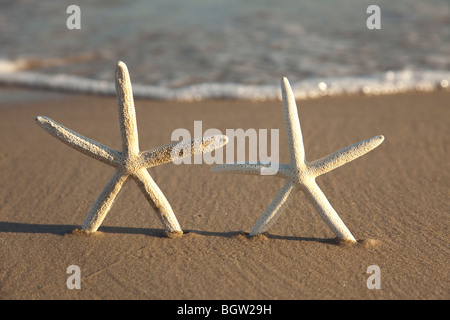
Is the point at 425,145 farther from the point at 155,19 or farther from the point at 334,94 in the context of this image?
the point at 155,19

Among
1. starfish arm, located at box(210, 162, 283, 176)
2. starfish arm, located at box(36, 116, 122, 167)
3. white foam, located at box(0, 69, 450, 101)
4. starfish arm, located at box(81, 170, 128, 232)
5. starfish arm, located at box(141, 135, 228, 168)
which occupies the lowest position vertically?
starfish arm, located at box(81, 170, 128, 232)

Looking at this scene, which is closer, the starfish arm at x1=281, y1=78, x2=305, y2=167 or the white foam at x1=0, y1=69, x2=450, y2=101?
the starfish arm at x1=281, y1=78, x2=305, y2=167

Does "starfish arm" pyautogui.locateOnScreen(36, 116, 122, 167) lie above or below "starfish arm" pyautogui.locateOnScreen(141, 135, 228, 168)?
above

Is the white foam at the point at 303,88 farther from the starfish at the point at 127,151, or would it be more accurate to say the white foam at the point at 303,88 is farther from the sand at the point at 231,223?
the starfish at the point at 127,151

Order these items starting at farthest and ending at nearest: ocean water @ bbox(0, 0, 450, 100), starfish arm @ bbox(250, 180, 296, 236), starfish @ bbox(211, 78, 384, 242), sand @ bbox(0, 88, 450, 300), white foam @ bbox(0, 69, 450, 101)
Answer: ocean water @ bbox(0, 0, 450, 100), white foam @ bbox(0, 69, 450, 101), starfish arm @ bbox(250, 180, 296, 236), starfish @ bbox(211, 78, 384, 242), sand @ bbox(0, 88, 450, 300)

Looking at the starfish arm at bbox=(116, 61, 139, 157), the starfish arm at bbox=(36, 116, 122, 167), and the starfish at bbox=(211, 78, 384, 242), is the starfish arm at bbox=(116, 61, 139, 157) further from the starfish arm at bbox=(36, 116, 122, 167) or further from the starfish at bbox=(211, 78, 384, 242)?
the starfish at bbox=(211, 78, 384, 242)

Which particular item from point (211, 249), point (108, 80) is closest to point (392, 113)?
point (211, 249)

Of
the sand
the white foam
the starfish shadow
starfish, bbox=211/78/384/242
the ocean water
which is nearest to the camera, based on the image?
the sand

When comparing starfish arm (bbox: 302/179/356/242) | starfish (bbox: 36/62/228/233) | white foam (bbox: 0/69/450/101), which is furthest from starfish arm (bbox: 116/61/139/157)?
white foam (bbox: 0/69/450/101)
